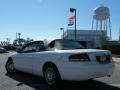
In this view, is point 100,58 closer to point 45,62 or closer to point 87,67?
point 87,67

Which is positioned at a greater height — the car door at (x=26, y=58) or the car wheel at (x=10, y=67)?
the car door at (x=26, y=58)

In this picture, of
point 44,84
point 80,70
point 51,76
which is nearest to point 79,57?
point 80,70

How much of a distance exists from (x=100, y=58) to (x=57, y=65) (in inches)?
50.8

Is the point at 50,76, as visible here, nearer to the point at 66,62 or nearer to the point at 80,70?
the point at 66,62

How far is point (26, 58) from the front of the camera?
10320mm

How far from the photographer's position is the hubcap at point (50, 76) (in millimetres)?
8625

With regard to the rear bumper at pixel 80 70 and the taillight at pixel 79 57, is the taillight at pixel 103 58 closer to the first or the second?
the rear bumper at pixel 80 70

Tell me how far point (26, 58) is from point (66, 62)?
2.60 metres

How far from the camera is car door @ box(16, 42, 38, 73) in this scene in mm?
10000

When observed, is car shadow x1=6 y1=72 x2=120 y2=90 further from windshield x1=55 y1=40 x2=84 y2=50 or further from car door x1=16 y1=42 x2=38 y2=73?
windshield x1=55 y1=40 x2=84 y2=50

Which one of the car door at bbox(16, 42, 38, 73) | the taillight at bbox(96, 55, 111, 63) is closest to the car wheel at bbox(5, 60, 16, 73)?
the car door at bbox(16, 42, 38, 73)

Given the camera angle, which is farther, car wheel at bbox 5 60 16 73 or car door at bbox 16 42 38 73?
car wheel at bbox 5 60 16 73

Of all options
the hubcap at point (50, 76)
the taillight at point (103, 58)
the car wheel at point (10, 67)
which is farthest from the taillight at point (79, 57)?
the car wheel at point (10, 67)

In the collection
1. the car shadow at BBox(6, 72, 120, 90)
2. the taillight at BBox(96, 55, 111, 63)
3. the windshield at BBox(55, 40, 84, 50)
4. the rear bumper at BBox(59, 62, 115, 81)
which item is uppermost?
the windshield at BBox(55, 40, 84, 50)
